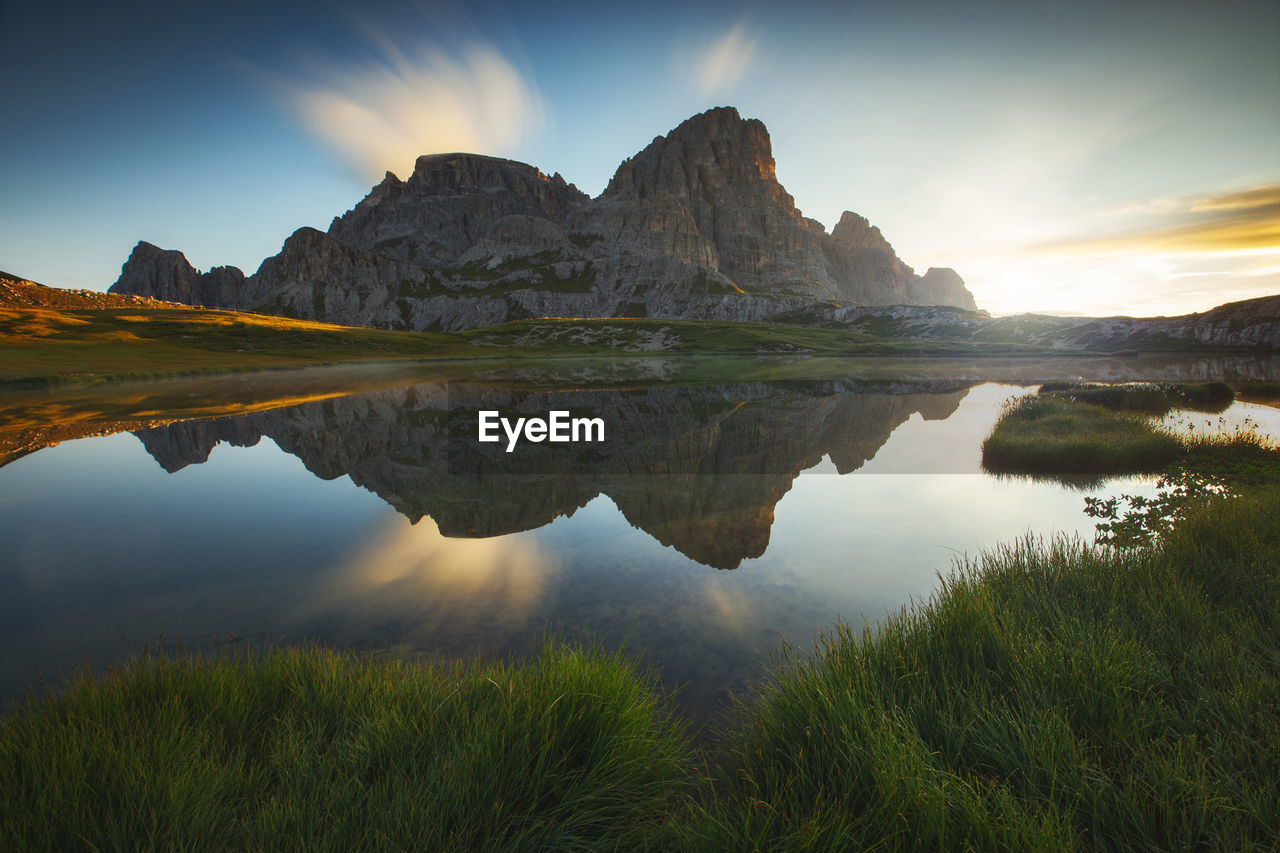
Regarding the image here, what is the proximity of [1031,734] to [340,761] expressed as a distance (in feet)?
18.3

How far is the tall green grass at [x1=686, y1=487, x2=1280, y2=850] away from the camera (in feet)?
11.2

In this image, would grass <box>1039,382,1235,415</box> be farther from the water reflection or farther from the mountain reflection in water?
the water reflection

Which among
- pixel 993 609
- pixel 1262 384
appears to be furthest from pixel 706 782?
pixel 1262 384

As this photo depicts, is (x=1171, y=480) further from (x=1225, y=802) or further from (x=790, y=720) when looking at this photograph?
(x=790, y=720)

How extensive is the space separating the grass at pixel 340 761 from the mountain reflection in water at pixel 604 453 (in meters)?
6.33

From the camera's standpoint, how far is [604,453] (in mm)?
20906

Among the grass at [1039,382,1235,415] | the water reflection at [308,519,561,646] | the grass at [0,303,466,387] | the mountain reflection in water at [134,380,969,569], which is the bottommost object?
the water reflection at [308,519,561,646]

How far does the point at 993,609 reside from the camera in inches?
253

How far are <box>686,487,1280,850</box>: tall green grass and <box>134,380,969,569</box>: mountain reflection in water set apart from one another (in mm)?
5311

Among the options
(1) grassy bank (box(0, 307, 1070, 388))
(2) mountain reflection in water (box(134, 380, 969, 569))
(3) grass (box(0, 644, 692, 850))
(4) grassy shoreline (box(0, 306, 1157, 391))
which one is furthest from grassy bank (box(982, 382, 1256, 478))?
(1) grassy bank (box(0, 307, 1070, 388))

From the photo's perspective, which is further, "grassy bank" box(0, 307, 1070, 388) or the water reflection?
"grassy bank" box(0, 307, 1070, 388)

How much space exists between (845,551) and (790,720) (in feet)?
23.4

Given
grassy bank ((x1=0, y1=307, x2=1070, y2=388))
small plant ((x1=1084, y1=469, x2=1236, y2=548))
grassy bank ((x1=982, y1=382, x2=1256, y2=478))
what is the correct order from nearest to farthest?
small plant ((x1=1084, y1=469, x2=1236, y2=548)) < grassy bank ((x1=982, y1=382, x2=1256, y2=478)) < grassy bank ((x1=0, y1=307, x2=1070, y2=388))

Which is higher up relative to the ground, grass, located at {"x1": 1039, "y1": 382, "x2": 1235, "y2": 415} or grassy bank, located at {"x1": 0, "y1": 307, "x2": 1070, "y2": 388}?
grassy bank, located at {"x1": 0, "y1": 307, "x2": 1070, "y2": 388}
